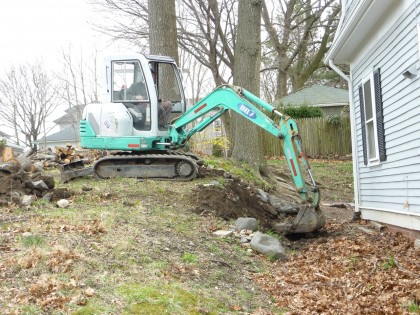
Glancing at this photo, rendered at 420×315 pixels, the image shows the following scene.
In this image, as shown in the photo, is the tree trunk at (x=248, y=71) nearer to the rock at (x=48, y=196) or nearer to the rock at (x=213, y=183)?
the rock at (x=213, y=183)

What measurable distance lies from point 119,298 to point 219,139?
52.1 feet

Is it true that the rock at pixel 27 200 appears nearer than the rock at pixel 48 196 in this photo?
Yes

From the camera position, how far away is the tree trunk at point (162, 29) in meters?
14.5

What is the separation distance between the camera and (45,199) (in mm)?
9023

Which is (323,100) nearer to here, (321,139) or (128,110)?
(321,139)

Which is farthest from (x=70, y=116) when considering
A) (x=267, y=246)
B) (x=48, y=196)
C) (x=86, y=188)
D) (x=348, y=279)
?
(x=348, y=279)

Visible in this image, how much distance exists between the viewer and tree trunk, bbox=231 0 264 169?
1424 centimetres

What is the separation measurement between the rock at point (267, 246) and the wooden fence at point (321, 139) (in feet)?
57.6

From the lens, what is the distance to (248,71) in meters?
14.4

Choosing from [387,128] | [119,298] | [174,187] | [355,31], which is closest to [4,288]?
[119,298]

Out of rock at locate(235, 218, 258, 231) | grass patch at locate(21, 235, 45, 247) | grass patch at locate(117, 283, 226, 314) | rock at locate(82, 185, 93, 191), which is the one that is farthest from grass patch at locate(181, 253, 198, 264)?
rock at locate(82, 185, 93, 191)

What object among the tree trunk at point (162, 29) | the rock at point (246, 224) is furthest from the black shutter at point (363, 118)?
the tree trunk at point (162, 29)

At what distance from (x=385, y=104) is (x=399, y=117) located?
2.59 feet

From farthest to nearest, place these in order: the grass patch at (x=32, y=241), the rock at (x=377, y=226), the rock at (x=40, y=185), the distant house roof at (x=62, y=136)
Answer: the distant house roof at (x=62, y=136) < the rock at (x=40, y=185) < the rock at (x=377, y=226) < the grass patch at (x=32, y=241)
